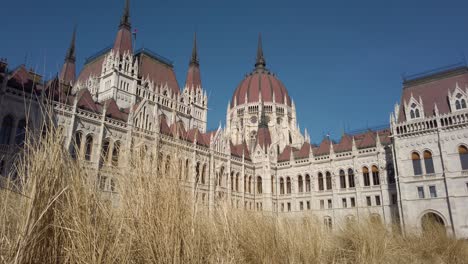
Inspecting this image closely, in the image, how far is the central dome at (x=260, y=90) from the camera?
59125 mm

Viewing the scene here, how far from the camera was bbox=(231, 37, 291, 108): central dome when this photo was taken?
5912cm

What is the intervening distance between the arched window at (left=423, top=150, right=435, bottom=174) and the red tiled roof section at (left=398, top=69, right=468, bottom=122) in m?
3.78

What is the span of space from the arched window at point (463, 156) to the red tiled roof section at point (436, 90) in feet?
12.3

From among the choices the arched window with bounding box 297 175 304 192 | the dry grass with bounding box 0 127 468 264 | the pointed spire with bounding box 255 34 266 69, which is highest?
the pointed spire with bounding box 255 34 266 69

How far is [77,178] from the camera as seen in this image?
3.29 metres

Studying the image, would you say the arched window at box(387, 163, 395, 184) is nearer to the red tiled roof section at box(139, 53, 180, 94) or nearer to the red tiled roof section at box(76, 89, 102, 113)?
the red tiled roof section at box(139, 53, 180, 94)

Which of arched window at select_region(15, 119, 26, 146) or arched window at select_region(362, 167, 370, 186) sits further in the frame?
arched window at select_region(362, 167, 370, 186)

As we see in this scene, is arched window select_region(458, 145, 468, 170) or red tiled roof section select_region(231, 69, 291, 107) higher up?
red tiled roof section select_region(231, 69, 291, 107)

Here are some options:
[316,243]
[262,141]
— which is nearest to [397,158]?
[262,141]

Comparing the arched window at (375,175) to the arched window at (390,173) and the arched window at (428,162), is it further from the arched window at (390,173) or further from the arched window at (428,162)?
the arched window at (428,162)

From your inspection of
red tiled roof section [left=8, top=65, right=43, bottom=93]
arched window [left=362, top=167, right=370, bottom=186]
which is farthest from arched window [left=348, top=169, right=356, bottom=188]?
red tiled roof section [left=8, top=65, right=43, bottom=93]

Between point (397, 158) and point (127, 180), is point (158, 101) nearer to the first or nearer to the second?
point (397, 158)

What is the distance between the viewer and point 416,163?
2925 cm

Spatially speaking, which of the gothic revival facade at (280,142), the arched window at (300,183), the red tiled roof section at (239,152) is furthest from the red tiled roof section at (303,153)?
the red tiled roof section at (239,152)
